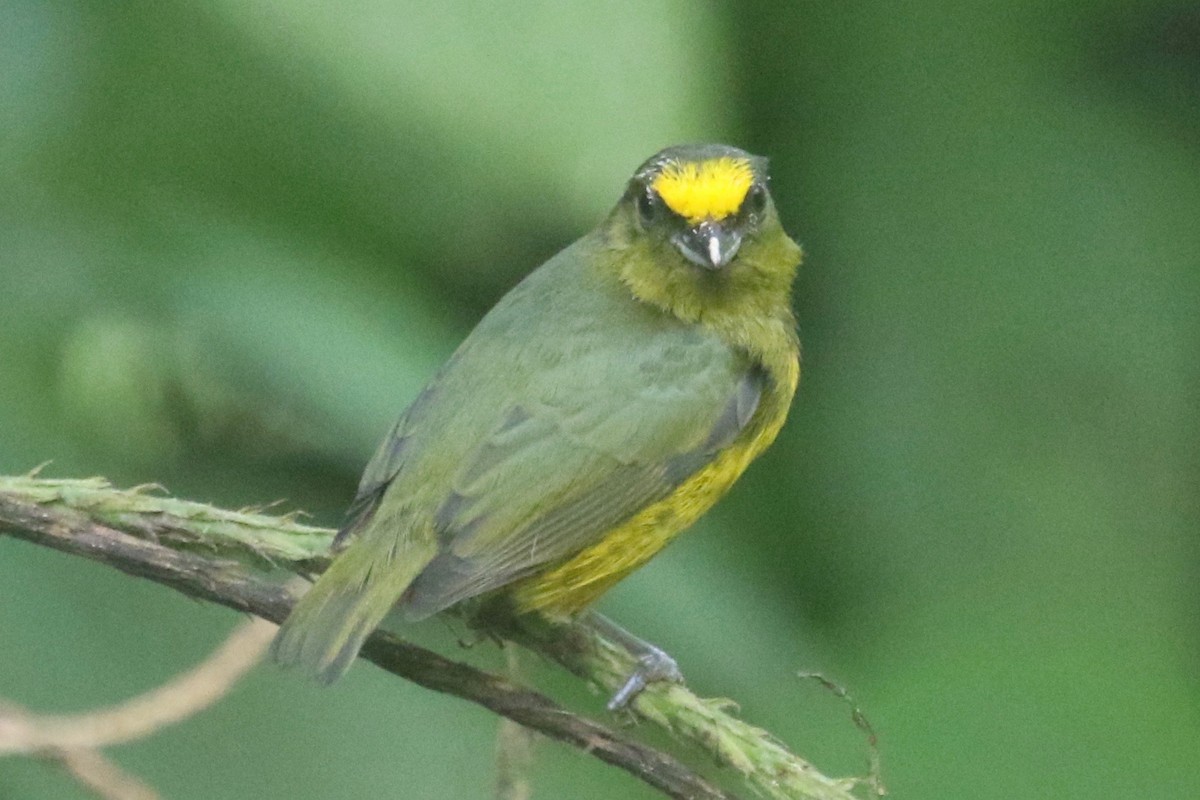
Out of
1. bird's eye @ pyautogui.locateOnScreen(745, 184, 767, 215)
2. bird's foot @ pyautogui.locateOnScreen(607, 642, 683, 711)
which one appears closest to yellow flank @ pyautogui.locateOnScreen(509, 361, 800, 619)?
bird's foot @ pyautogui.locateOnScreen(607, 642, 683, 711)

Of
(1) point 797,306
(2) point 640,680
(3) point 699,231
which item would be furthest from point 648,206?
(2) point 640,680

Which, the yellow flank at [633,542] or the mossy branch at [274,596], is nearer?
the mossy branch at [274,596]

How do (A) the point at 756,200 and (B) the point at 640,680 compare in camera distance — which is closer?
(B) the point at 640,680

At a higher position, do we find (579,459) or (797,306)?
(797,306)

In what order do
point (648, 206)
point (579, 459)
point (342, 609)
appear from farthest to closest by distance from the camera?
point (648, 206) → point (579, 459) → point (342, 609)

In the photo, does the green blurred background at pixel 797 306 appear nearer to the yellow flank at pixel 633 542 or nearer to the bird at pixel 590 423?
the bird at pixel 590 423

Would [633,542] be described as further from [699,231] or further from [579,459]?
[699,231]

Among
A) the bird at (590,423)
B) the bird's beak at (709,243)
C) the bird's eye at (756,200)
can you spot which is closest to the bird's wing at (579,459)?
the bird at (590,423)
